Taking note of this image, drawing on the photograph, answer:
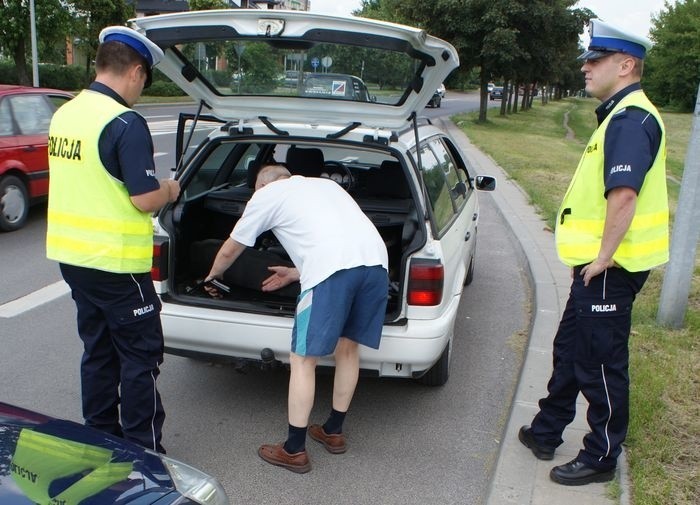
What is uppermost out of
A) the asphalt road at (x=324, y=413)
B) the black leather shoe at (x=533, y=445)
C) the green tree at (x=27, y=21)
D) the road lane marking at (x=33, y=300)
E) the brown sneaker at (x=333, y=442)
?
the green tree at (x=27, y=21)

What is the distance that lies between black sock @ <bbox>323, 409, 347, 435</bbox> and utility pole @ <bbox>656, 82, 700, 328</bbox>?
9.79 feet

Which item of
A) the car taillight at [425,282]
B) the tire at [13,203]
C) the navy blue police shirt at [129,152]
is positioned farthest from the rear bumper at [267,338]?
the tire at [13,203]

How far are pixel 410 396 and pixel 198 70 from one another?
245cm

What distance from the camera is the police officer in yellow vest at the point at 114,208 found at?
2859 mm

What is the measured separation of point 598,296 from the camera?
3115 millimetres

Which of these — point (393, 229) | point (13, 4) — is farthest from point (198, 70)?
point (13, 4)

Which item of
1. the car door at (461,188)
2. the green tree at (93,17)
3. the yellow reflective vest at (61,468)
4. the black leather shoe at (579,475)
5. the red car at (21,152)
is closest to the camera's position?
the yellow reflective vest at (61,468)

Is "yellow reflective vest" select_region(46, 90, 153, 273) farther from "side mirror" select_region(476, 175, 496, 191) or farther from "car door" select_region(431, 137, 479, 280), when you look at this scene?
"side mirror" select_region(476, 175, 496, 191)

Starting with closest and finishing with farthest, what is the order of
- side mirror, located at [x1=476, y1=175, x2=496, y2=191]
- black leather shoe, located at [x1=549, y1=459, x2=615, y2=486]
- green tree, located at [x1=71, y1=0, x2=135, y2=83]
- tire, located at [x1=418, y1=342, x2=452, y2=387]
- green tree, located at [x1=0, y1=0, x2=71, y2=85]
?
black leather shoe, located at [x1=549, y1=459, x2=615, y2=486], tire, located at [x1=418, y1=342, x2=452, y2=387], side mirror, located at [x1=476, y1=175, x2=496, y2=191], green tree, located at [x1=0, y1=0, x2=71, y2=85], green tree, located at [x1=71, y1=0, x2=135, y2=83]

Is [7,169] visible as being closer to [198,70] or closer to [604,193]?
[198,70]

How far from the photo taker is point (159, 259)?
3789 mm

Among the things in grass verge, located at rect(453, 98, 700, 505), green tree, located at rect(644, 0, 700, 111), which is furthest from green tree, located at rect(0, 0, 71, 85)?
green tree, located at rect(644, 0, 700, 111)

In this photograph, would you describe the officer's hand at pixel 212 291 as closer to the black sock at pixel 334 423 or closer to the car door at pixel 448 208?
the black sock at pixel 334 423

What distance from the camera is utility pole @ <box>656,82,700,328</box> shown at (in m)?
4.97
